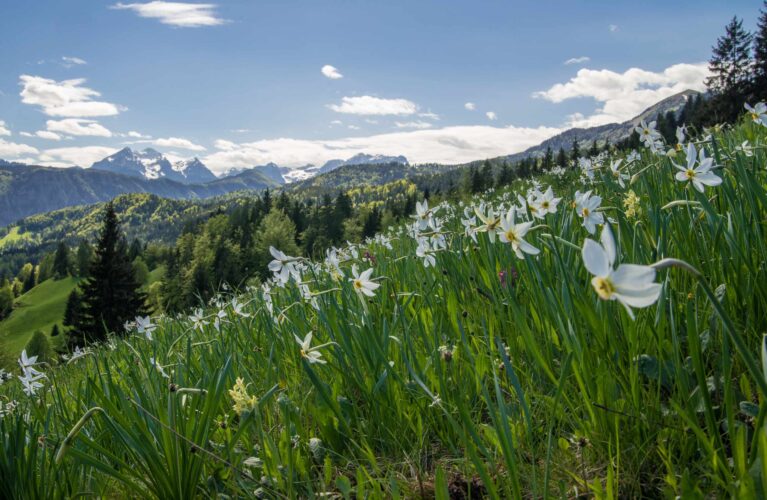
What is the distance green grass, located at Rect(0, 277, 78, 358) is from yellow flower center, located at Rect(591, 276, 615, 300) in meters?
143

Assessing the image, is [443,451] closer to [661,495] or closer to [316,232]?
[661,495]

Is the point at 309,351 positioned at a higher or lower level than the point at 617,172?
lower

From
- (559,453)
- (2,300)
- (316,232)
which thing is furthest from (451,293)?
(2,300)

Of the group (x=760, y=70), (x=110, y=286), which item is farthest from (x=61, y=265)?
(x=760, y=70)

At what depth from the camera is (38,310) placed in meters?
134

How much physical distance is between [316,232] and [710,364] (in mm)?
89515

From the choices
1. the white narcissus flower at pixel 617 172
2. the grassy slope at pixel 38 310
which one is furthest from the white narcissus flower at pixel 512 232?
the grassy slope at pixel 38 310

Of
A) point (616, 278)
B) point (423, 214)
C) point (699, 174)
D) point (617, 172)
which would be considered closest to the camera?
point (616, 278)

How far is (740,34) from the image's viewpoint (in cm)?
6838

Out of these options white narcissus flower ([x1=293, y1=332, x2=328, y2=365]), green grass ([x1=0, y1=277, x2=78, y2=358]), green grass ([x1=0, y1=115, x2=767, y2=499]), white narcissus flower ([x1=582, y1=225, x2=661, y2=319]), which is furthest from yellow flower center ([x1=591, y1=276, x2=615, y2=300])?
green grass ([x1=0, y1=277, x2=78, y2=358])

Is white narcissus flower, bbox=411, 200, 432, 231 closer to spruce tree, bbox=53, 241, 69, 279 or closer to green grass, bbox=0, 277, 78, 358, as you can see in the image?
green grass, bbox=0, 277, 78, 358

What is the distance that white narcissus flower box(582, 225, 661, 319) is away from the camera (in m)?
0.90

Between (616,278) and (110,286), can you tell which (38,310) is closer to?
(110,286)

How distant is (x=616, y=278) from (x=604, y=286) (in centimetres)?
3
